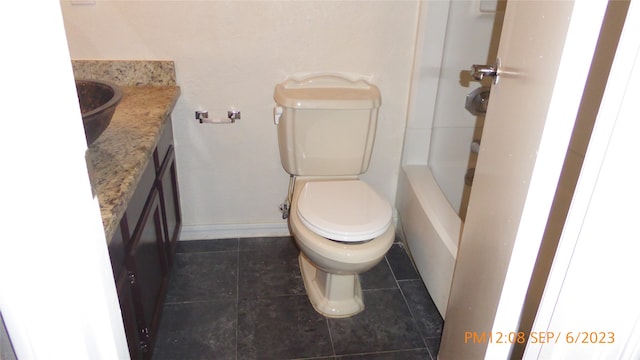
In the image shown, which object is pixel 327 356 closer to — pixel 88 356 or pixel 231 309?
pixel 231 309

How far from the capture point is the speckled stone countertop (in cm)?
108

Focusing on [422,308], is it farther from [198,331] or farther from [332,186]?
[198,331]

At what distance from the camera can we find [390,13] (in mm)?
1981

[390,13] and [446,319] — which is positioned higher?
[390,13]

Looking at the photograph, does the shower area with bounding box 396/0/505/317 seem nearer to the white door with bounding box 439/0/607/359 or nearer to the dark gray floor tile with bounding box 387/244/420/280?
the dark gray floor tile with bounding box 387/244/420/280

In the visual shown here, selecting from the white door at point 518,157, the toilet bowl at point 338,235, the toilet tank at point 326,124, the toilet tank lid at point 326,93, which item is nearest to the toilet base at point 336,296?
the toilet bowl at point 338,235

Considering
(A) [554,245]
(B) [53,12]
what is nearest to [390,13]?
(A) [554,245]

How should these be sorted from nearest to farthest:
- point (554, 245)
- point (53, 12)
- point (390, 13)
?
point (53, 12)
point (554, 245)
point (390, 13)

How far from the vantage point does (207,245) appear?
2.32 metres

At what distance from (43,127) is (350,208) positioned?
1374 mm

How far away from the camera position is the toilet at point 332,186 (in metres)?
1.71

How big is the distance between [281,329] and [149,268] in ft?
1.93

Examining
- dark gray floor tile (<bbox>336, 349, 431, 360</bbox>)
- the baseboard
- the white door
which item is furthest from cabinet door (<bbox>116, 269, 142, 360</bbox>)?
the baseboard

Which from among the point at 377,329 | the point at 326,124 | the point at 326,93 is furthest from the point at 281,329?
the point at 326,93
